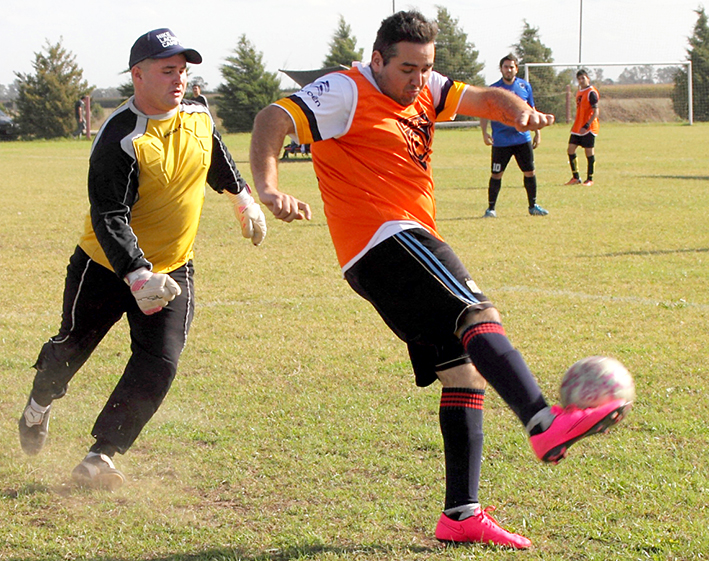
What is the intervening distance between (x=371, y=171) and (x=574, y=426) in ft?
4.21

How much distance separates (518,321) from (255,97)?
1681 inches

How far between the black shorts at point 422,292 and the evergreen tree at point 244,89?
44634 mm

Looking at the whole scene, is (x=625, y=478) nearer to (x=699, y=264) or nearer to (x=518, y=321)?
(x=518, y=321)

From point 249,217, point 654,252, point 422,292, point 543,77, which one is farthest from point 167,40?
point 543,77

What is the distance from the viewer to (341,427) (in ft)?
14.9

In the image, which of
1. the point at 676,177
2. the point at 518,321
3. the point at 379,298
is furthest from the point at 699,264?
the point at 676,177

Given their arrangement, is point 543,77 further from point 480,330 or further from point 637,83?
point 480,330

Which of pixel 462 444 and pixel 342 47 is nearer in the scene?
pixel 462 444

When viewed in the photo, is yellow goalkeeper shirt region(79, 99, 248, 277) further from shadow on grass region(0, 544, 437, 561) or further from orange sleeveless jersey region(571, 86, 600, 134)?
orange sleeveless jersey region(571, 86, 600, 134)

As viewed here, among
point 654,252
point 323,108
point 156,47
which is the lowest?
point 654,252

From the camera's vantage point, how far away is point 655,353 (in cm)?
570

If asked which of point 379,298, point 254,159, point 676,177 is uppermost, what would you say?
point 254,159

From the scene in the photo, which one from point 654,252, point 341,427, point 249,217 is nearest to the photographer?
point 249,217

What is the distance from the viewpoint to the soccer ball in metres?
2.69
